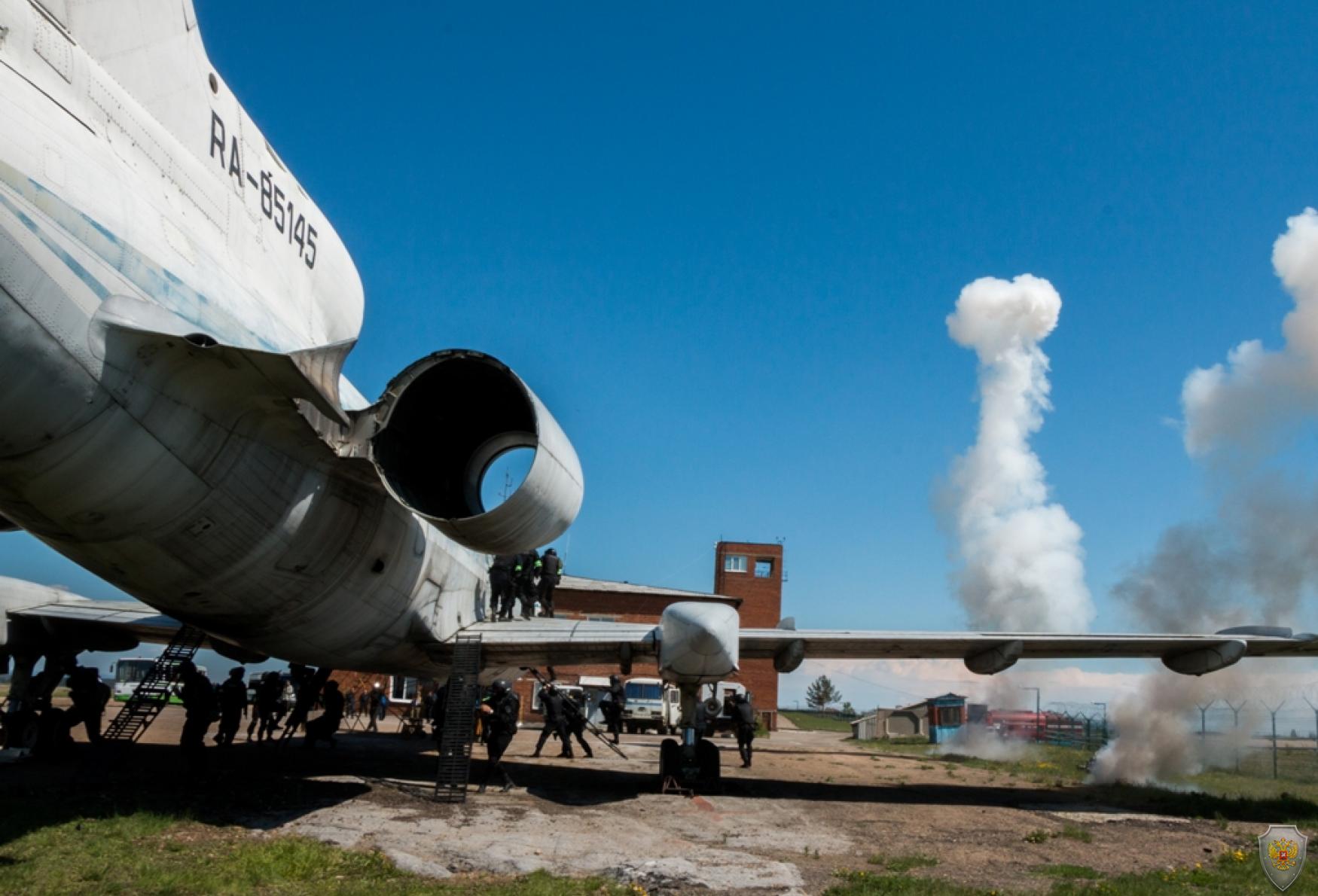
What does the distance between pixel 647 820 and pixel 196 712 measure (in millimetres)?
5579

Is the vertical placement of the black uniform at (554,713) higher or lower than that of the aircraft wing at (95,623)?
lower

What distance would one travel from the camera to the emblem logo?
25.7 feet

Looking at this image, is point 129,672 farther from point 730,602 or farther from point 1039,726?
point 1039,726

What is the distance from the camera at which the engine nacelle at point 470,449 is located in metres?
8.86

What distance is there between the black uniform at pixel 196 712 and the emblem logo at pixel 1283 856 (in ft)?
35.6

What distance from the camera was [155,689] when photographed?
12.7m

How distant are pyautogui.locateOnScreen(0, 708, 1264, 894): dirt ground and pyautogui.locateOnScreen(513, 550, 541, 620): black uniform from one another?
262 cm

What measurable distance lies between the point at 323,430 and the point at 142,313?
6.46ft

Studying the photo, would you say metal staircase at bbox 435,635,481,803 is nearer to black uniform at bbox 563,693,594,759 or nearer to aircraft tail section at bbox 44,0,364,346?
aircraft tail section at bbox 44,0,364,346

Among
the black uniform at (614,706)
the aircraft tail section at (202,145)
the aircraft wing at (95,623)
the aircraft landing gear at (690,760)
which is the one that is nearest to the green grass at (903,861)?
the aircraft landing gear at (690,760)

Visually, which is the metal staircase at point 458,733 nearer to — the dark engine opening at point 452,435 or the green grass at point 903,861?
the dark engine opening at point 452,435

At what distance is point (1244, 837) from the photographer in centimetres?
1087

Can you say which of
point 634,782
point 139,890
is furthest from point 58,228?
point 634,782

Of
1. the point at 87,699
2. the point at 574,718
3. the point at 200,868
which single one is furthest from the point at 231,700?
the point at 200,868
